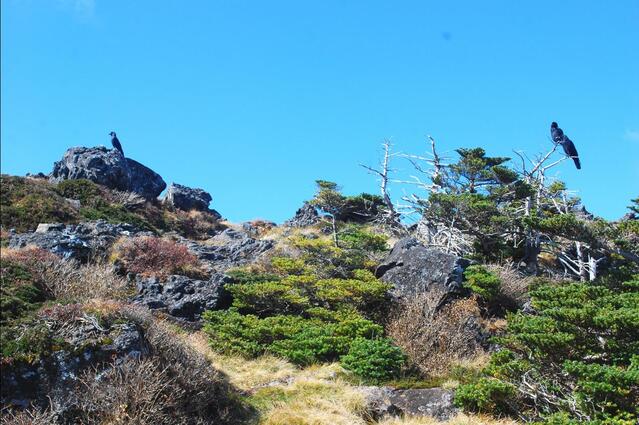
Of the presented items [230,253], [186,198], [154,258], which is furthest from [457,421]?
[186,198]

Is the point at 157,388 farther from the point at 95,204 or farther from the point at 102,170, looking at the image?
the point at 102,170

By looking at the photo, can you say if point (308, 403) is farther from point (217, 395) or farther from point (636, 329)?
point (636, 329)

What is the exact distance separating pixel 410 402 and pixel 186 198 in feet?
81.6

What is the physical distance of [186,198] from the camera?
109 feet

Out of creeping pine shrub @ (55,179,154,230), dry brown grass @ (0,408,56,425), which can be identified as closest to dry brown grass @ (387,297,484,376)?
dry brown grass @ (0,408,56,425)

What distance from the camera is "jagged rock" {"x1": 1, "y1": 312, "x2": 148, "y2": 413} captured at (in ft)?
26.8

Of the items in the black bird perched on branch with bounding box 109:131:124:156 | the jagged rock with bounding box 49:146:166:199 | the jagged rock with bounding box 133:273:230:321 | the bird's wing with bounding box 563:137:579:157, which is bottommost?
the jagged rock with bounding box 133:273:230:321

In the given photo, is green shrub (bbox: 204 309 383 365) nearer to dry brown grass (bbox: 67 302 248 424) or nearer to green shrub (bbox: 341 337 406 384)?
green shrub (bbox: 341 337 406 384)

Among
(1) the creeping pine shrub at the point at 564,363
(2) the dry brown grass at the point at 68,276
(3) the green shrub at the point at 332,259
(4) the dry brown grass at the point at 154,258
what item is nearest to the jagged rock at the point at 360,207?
(3) the green shrub at the point at 332,259

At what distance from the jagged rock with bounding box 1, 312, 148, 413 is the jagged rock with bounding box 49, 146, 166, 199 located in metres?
20.9

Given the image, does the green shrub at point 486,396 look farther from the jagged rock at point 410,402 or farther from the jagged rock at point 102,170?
the jagged rock at point 102,170

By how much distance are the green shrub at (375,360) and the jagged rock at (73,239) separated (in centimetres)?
844

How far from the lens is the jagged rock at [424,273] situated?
1443 centimetres

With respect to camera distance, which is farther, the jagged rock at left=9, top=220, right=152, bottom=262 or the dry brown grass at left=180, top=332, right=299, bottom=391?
the jagged rock at left=9, top=220, right=152, bottom=262
